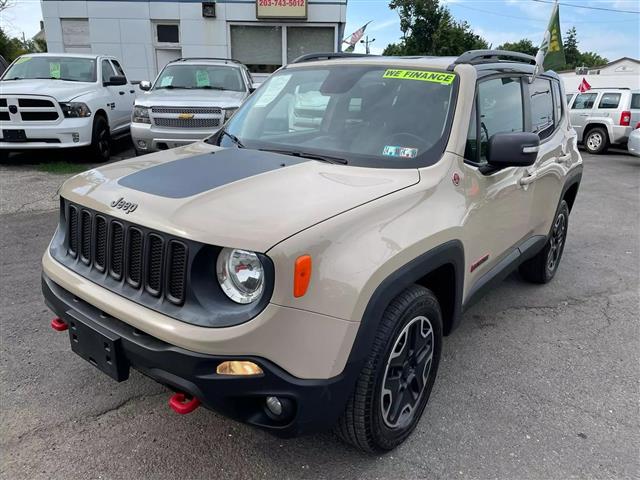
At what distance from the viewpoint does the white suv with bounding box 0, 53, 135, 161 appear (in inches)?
324

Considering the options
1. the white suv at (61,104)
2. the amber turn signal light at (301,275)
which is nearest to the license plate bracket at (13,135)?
the white suv at (61,104)

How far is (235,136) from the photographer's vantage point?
3.27 metres

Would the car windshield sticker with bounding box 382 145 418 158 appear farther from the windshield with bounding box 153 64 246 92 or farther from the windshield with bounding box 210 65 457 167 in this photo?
the windshield with bounding box 153 64 246 92

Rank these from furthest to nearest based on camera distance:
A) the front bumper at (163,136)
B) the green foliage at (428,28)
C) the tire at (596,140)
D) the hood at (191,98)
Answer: the green foliage at (428,28) → the tire at (596,140) → the hood at (191,98) → the front bumper at (163,136)

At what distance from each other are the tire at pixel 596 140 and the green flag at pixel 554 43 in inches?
507

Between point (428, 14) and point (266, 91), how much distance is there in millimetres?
38706

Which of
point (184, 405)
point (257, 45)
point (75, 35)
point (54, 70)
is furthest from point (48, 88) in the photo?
point (75, 35)

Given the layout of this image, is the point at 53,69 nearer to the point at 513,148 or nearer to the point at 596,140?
the point at 513,148

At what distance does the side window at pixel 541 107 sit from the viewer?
3844 millimetres

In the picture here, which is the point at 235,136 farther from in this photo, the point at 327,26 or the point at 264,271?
the point at 327,26

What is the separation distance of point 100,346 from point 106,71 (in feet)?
30.7

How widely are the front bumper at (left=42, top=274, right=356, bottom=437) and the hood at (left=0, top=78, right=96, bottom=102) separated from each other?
7.60 meters

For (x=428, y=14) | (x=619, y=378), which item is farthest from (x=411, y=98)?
(x=428, y=14)

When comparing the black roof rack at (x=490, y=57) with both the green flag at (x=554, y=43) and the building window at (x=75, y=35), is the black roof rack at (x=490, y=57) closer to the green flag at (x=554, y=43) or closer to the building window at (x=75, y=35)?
the green flag at (x=554, y=43)
